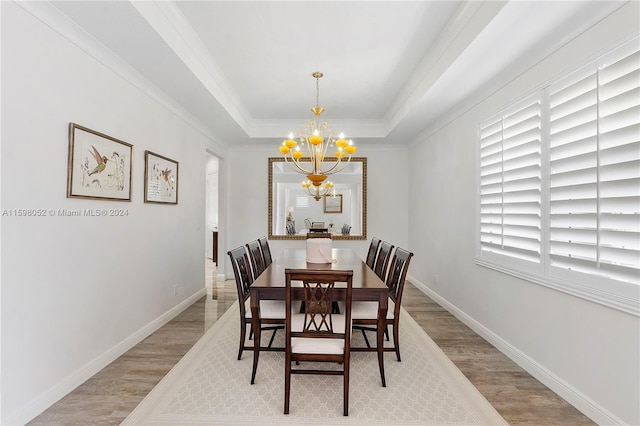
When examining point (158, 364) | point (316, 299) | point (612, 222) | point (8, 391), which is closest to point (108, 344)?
point (158, 364)

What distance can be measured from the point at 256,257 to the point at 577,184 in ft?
8.87

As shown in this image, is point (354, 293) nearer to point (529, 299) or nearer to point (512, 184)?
point (529, 299)

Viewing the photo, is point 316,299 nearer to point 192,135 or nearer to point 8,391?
point 8,391

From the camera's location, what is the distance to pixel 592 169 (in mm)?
1948

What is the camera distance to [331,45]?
9.55 ft

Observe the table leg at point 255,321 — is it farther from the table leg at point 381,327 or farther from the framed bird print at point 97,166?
the framed bird print at point 97,166

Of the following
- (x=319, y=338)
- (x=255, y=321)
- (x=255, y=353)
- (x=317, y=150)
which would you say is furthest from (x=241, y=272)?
(x=317, y=150)

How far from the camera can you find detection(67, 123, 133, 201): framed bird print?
220 cm

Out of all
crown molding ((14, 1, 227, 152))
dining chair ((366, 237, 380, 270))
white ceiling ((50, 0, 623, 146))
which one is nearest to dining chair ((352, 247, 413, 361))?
dining chair ((366, 237, 380, 270))

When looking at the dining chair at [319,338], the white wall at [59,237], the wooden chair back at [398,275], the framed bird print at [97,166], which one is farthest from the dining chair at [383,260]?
the framed bird print at [97,166]

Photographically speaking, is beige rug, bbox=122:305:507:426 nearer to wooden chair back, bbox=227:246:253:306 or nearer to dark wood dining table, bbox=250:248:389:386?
dark wood dining table, bbox=250:248:389:386

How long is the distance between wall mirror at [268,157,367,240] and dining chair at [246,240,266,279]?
8.34 ft

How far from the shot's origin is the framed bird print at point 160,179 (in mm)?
3162

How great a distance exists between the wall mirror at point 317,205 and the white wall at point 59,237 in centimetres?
284
